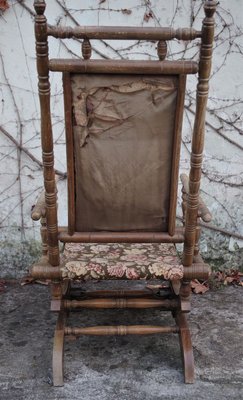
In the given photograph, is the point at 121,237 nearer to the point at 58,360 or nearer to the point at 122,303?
the point at 122,303

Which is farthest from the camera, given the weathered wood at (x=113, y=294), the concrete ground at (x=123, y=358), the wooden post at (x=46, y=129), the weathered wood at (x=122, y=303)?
the weathered wood at (x=113, y=294)

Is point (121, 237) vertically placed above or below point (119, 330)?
above

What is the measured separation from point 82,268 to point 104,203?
0.31m

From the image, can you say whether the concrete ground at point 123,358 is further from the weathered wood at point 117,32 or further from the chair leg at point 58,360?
the weathered wood at point 117,32

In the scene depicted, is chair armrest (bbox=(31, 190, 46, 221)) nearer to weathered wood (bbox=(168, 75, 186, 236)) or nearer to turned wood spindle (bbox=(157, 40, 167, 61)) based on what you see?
weathered wood (bbox=(168, 75, 186, 236))

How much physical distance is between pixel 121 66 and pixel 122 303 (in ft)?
4.10

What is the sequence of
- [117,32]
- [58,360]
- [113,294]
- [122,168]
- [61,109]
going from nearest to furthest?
1. [117,32]
2. [122,168]
3. [58,360]
4. [113,294]
5. [61,109]

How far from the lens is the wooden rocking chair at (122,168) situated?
6.68 ft

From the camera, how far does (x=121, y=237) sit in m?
2.41

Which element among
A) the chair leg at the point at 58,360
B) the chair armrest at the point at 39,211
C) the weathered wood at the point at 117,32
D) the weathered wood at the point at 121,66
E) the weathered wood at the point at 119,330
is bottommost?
the chair leg at the point at 58,360

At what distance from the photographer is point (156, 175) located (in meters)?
2.30

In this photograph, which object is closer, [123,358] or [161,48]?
[161,48]

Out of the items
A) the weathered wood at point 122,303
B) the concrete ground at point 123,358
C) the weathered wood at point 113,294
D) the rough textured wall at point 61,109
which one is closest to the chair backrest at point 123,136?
the weathered wood at point 122,303

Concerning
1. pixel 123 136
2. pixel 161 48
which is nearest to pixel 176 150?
pixel 123 136
